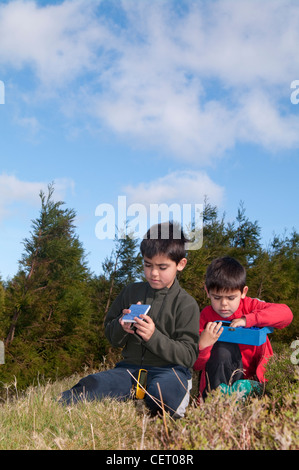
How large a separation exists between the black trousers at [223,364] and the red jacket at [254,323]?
0.25 feet

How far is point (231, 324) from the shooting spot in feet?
14.0

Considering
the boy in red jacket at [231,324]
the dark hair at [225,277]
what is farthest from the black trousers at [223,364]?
the dark hair at [225,277]

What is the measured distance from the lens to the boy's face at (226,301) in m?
4.43

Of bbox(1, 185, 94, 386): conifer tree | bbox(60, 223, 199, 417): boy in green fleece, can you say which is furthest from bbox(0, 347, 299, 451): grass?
bbox(1, 185, 94, 386): conifer tree

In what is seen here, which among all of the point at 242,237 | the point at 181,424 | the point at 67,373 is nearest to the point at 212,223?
the point at 242,237

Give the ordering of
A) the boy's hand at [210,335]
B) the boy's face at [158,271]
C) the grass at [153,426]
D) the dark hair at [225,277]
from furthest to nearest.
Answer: the dark hair at [225,277] → the boy's face at [158,271] → the boy's hand at [210,335] → the grass at [153,426]

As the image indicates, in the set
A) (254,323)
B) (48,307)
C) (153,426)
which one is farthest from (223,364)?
(48,307)

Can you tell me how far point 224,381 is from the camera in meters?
4.14

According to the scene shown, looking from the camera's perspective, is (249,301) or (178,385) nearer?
(178,385)

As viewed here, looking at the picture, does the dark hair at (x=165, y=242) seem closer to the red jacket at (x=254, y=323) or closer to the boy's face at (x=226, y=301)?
the boy's face at (x=226, y=301)

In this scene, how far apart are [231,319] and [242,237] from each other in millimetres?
8005
